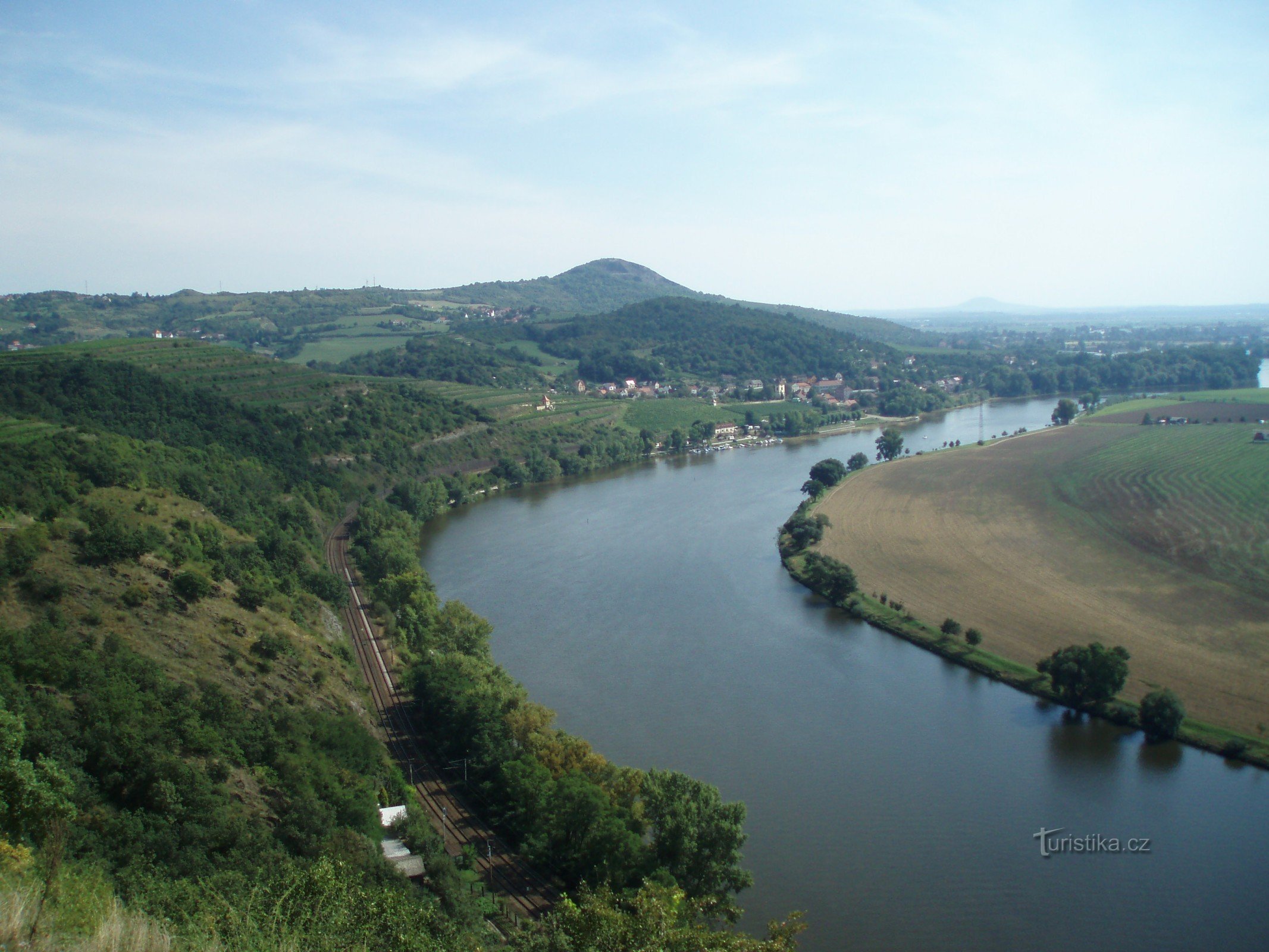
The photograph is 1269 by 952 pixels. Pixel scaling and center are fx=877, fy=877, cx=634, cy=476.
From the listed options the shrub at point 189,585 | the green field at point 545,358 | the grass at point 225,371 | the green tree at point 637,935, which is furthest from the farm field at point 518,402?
the green tree at point 637,935

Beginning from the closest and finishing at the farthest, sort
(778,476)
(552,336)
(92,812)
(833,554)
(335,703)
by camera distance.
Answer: (92,812) → (335,703) → (833,554) → (778,476) → (552,336)

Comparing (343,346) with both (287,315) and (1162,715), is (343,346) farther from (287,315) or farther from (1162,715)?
(1162,715)

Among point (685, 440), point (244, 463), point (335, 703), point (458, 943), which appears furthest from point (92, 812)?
point (685, 440)

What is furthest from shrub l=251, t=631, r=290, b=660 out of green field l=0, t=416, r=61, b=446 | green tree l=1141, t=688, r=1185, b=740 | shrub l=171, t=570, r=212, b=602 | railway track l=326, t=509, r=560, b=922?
green tree l=1141, t=688, r=1185, b=740

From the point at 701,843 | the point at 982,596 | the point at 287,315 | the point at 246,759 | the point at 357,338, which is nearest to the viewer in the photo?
the point at 701,843

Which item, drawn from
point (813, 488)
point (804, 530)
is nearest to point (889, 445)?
point (813, 488)

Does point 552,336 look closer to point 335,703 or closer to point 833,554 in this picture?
point 833,554

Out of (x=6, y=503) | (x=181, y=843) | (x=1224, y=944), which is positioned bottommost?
(x=1224, y=944)
